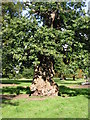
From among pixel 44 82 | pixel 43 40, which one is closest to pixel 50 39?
pixel 43 40

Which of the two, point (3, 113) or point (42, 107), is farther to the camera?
point (42, 107)

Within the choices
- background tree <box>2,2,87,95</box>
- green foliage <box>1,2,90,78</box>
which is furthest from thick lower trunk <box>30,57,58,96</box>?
green foliage <box>1,2,90,78</box>

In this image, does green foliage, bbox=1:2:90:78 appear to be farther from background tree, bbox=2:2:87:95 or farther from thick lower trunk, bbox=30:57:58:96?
thick lower trunk, bbox=30:57:58:96

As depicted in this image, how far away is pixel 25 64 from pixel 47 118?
20.8 feet

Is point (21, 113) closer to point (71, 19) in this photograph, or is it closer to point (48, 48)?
point (48, 48)

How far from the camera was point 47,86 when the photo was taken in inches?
502

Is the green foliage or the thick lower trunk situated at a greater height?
the green foliage

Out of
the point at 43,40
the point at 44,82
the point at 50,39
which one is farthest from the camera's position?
the point at 44,82

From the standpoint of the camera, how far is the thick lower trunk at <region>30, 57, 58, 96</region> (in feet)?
41.3

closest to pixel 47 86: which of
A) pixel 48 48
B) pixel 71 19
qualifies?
pixel 48 48

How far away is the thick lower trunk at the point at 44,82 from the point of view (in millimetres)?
12586

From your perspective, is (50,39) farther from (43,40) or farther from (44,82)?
(44,82)

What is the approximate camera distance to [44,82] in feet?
42.0

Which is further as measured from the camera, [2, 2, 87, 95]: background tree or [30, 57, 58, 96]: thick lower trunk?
[30, 57, 58, 96]: thick lower trunk
